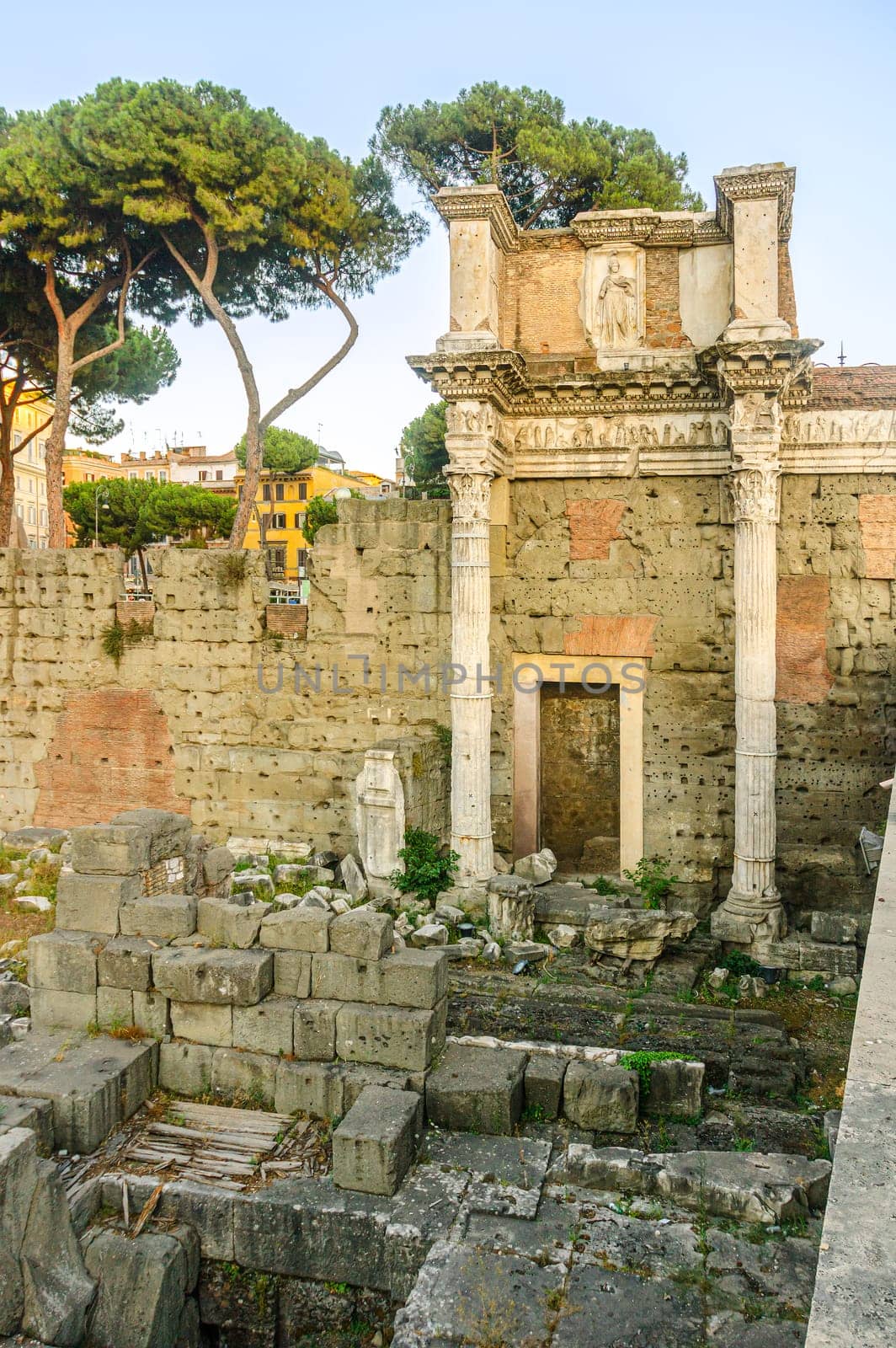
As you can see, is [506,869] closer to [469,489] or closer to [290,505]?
[469,489]

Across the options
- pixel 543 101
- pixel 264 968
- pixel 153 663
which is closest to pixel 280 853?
pixel 153 663

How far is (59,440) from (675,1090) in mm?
13785

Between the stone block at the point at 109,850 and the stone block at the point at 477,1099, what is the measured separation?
267 centimetres

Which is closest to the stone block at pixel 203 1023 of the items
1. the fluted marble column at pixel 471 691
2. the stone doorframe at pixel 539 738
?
the fluted marble column at pixel 471 691

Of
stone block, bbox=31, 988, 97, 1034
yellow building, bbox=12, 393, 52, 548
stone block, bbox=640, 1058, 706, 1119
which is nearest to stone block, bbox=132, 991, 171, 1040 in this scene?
stone block, bbox=31, 988, 97, 1034

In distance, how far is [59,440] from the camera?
15875mm

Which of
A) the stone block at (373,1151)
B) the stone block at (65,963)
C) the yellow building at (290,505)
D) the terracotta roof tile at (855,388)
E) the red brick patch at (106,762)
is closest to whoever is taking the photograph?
the stone block at (373,1151)

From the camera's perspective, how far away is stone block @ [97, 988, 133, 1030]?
684 cm

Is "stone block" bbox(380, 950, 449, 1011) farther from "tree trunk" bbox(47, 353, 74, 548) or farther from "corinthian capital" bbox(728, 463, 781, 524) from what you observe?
"tree trunk" bbox(47, 353, 74, 548)

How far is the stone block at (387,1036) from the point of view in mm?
6297

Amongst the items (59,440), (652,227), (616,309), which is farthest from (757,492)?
(59,440)

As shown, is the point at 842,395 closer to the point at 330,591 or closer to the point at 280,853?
the point at 330,591

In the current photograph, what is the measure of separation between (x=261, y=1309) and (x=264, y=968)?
1.94 meters

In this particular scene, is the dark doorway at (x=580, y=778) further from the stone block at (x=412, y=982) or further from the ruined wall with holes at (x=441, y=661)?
the stone block at (x=412, y=982)
